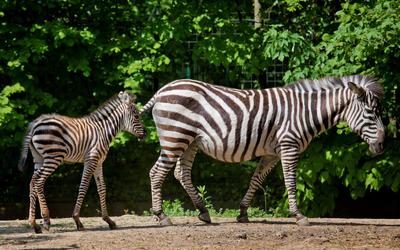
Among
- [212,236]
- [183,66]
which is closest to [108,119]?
[212,236]

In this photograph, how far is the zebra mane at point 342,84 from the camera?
10.6 m

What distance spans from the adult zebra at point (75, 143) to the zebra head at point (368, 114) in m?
2.92

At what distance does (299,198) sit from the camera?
1380 cm

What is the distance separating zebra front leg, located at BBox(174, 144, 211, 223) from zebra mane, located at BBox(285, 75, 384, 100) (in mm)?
1621

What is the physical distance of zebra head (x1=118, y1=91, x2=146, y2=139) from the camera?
35.9ft

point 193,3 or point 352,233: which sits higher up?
point 193,3

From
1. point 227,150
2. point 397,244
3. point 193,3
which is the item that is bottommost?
point 397,244

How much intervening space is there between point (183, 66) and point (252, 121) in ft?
20.0

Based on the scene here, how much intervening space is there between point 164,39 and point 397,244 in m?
7.03

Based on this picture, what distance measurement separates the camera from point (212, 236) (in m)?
8.97

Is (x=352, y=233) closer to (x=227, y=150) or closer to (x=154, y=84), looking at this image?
(x=227, y=150)

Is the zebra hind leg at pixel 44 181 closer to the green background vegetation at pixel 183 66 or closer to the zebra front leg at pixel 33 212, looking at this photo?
the zebra front leg at pixel 33 212

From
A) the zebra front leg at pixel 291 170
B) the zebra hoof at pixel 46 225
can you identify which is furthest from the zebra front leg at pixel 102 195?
the zebra front leg at pixel 291 170

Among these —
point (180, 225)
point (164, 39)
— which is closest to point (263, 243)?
point (180, 225)
